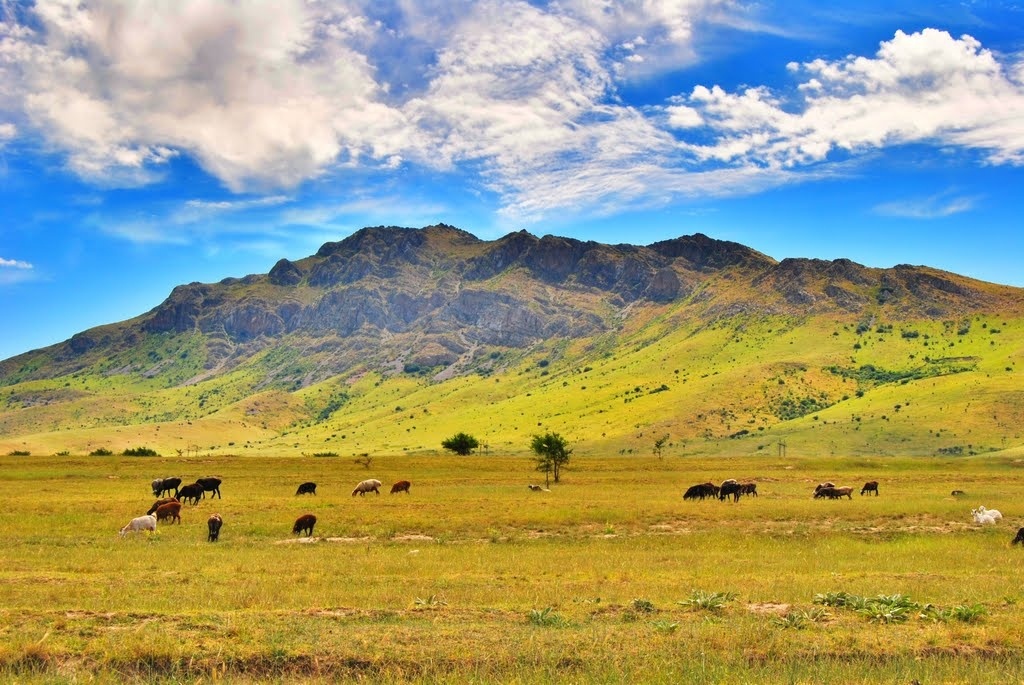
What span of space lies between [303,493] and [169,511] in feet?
62.7

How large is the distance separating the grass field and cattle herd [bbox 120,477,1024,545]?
93cm

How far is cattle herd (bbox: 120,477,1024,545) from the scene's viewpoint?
113ft

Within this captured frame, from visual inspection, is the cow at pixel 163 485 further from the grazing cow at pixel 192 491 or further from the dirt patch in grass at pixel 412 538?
the dirt patch in grass at pixel 412 538

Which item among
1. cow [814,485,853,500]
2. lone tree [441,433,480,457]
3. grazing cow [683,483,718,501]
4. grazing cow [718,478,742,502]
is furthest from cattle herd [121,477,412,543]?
lone tree [441,433,480,457]

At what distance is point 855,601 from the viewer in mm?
16594

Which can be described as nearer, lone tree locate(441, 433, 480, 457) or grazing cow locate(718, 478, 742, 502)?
grazing cow locate(718, 478, 742, 502)

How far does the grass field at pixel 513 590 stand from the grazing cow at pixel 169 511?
98 centimetres

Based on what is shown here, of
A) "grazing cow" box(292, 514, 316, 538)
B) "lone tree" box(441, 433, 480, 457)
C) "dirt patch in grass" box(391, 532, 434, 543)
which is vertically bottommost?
"lone tree" box(441, 433, 480, 457)

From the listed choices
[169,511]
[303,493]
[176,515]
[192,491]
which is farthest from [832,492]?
[192,491]

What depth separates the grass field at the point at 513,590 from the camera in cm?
1219

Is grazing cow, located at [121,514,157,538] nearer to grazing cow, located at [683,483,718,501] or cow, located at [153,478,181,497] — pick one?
cow, located at [153,478,181,497]

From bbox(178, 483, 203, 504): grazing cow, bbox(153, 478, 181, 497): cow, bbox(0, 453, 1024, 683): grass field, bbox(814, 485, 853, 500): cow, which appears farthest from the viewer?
bbox(814, 485, 853, 500): cow

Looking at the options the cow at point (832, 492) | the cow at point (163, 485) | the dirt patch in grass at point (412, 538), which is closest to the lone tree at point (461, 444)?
the cow at point (163, 485)

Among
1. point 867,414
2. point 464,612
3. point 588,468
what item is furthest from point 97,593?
point 867,414
